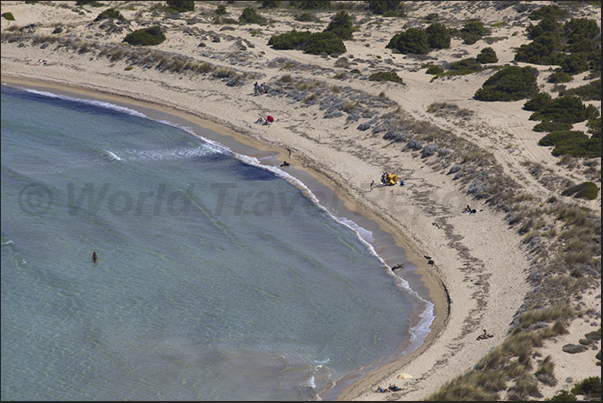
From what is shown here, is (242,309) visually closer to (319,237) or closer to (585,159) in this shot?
(319,237)

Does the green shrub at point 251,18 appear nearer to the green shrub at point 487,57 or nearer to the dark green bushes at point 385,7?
the dark green bushes at point 385,7

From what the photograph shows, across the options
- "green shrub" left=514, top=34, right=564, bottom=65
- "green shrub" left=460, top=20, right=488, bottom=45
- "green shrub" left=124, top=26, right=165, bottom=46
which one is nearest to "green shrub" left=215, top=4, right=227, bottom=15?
"green shrub" left=124, top=26, right=165, bottom=46

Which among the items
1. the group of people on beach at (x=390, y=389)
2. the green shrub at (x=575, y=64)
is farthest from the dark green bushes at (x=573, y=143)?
the group of people on beach at (x=390, y=389)

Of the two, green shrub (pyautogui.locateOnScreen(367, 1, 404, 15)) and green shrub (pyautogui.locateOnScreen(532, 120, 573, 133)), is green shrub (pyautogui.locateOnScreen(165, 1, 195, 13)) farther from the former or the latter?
green shrub (pyautogui.locateOnScreen(532, 120, 573, 133))

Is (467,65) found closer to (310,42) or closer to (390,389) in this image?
(310,42)

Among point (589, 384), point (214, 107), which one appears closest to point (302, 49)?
point (214, 107)
